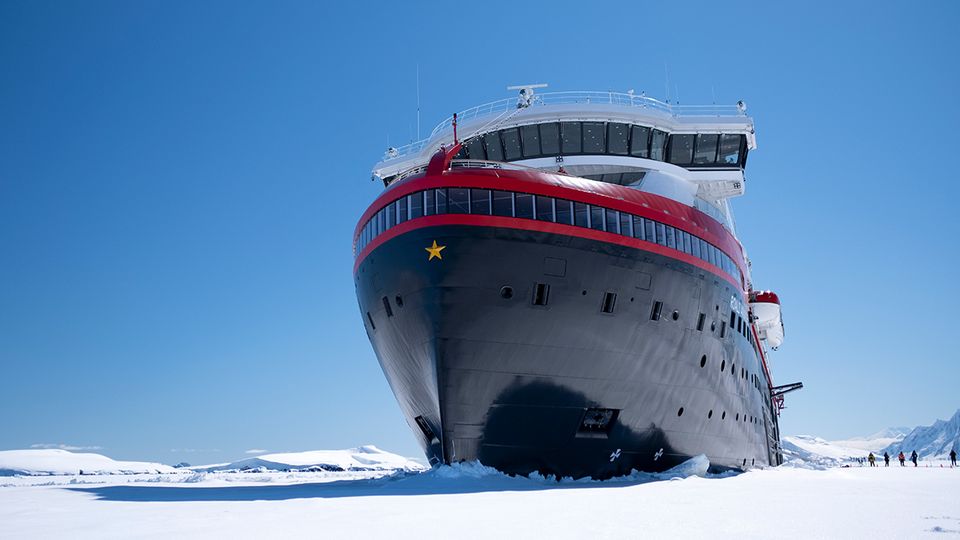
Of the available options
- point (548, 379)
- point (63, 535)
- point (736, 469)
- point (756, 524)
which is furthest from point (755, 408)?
point (63, 535)

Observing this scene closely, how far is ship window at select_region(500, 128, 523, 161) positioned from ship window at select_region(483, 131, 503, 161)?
233mm

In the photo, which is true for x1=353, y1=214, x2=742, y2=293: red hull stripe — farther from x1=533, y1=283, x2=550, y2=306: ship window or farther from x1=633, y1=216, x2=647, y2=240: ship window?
x1=533, y1=283, x2=550, y2=306: ship window

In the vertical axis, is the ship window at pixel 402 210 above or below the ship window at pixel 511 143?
below

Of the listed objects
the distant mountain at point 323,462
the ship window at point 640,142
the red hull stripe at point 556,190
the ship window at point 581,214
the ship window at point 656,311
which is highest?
the ship window at point 640,142

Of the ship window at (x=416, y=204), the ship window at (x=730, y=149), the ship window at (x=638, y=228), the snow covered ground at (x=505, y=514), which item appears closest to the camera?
the snow covered ground at (x=505, y=514)

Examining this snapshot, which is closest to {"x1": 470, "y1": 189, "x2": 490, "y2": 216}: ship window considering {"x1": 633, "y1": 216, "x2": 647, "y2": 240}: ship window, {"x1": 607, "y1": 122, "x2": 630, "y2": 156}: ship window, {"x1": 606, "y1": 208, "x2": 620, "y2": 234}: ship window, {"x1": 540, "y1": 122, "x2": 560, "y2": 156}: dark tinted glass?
{"x1": 606, "y1": 208, "x2": 620, "y2": 234}: ship window

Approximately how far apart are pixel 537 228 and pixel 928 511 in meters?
10.1

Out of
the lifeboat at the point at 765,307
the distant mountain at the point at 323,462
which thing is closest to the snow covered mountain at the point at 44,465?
the distant mountain at the point at 323,462

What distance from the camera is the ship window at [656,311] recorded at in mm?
18656

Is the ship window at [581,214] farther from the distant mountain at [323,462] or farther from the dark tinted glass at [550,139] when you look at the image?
the distant mountain at [323,462]

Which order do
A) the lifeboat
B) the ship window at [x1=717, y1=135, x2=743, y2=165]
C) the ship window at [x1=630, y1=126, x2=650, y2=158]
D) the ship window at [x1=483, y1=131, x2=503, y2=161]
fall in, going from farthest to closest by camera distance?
the lifeboat, the ship window at [x1=717, y1=135, x2=743, y2=165], the ship window at [x1=483, y1=131, x2=503, y2=161], the ship window at [x1=630, y1=126, x2=650, y2=158]

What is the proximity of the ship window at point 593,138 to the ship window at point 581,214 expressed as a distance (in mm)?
8031

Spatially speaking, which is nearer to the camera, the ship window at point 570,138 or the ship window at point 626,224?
the ship window at point 626,224

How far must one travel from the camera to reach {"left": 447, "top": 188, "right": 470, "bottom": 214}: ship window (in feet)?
57.0
